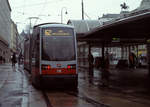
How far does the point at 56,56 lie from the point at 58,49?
1.20ft

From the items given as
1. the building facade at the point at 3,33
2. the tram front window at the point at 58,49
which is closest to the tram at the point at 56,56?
the tram front window at the point at 58,49

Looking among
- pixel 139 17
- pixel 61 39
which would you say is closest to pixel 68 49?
pixel 61 39

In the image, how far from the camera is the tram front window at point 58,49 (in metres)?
13.0

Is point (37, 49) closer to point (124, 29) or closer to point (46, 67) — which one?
point (46, 67)

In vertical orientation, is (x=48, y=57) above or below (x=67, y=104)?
above

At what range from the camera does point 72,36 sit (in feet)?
44.5

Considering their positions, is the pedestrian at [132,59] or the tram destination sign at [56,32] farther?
the pedestrian at [132,59]

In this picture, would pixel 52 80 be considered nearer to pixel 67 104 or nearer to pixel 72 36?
pixel 72 36

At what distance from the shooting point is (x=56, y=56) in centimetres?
1302

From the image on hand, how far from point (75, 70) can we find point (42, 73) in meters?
1.55

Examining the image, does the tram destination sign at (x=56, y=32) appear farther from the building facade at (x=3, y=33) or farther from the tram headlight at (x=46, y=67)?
the building facade at (x=3, y=33)

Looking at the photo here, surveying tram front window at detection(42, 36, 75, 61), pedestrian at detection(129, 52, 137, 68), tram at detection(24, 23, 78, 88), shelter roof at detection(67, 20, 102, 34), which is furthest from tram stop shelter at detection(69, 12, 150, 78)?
tram front window at detection(42, 36, 75, 61)

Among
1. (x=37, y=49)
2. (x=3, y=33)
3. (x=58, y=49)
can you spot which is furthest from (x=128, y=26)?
(x=3, y=33)

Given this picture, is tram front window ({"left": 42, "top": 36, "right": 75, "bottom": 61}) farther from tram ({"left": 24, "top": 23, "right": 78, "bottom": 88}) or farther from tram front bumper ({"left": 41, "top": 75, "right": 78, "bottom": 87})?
tram front bumper ({"left": 41, "top": 75, "right": 78, "bottom": 87})
